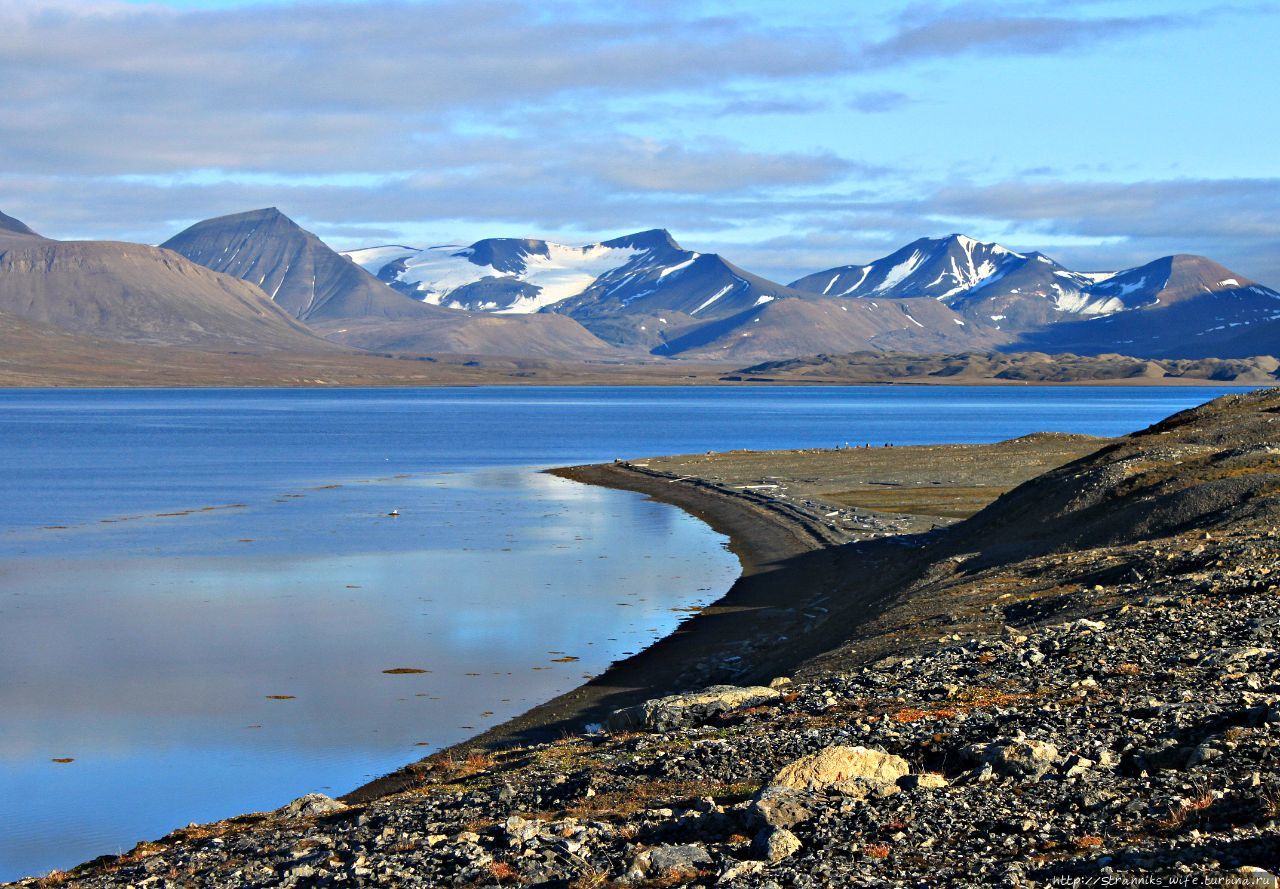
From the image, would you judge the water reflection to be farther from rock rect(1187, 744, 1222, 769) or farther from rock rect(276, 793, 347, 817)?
rock rect(1187, 744, 1222, 769)

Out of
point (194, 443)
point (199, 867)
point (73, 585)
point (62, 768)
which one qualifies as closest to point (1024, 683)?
point (199, 867)

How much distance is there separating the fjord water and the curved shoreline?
830 mm

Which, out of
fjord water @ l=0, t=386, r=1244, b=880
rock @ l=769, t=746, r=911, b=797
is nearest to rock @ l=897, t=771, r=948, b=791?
rock @ l=769, t=746, r=911, b=797

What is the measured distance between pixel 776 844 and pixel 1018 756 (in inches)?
128

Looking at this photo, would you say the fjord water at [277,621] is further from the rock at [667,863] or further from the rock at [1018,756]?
the rock at [1018,756]

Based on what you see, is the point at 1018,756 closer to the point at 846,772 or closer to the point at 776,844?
the point at 846,772

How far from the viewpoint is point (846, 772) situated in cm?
1427

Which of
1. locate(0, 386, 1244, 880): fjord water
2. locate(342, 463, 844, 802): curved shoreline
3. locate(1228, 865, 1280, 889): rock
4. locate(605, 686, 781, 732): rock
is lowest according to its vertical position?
locate(0, 386, 1244, 880): fjord water

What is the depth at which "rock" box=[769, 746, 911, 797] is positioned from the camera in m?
13.9

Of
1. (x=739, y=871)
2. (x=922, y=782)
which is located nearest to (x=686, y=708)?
(x=922, y=782)

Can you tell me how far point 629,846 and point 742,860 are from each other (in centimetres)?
128

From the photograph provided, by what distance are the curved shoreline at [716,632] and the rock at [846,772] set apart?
7327 millimetres

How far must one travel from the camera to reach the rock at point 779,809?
42.7ft

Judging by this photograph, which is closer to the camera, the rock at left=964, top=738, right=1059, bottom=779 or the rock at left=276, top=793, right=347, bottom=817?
the rock at left=964, top=738, right=1059, bottom=779
